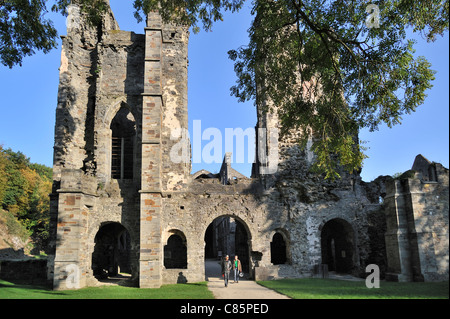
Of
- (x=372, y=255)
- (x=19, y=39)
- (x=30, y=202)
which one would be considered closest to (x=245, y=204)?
(x=372, y=255)

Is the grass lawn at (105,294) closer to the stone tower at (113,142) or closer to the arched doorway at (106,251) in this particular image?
the stone tower at (113,142)

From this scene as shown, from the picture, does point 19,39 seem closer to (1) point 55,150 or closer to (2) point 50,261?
(1) point 55,150

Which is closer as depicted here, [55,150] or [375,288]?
[375,288]

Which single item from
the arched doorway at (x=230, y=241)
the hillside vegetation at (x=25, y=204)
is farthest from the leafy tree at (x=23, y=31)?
A: the hillside vegetation at (x=25, y=204)

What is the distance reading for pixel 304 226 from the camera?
17062 mm

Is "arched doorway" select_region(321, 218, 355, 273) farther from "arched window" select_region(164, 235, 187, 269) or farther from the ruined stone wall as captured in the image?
"arched window" select_region(164, 235, 187, 269)

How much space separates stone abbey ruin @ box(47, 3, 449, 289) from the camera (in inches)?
582

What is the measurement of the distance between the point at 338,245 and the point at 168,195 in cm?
929

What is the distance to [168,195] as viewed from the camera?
16.5 metres

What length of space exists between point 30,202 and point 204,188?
32378mm

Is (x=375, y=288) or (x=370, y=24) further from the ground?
(x=370, y=24)

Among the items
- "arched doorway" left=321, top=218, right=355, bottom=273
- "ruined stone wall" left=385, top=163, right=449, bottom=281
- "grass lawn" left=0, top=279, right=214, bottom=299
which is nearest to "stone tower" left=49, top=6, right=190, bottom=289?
"grass lawn" left=0, top=279, right=214, bottom=299

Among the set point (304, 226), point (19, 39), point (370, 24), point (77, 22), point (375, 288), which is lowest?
point (375, 288)

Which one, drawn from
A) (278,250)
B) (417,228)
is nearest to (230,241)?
(278,250)
